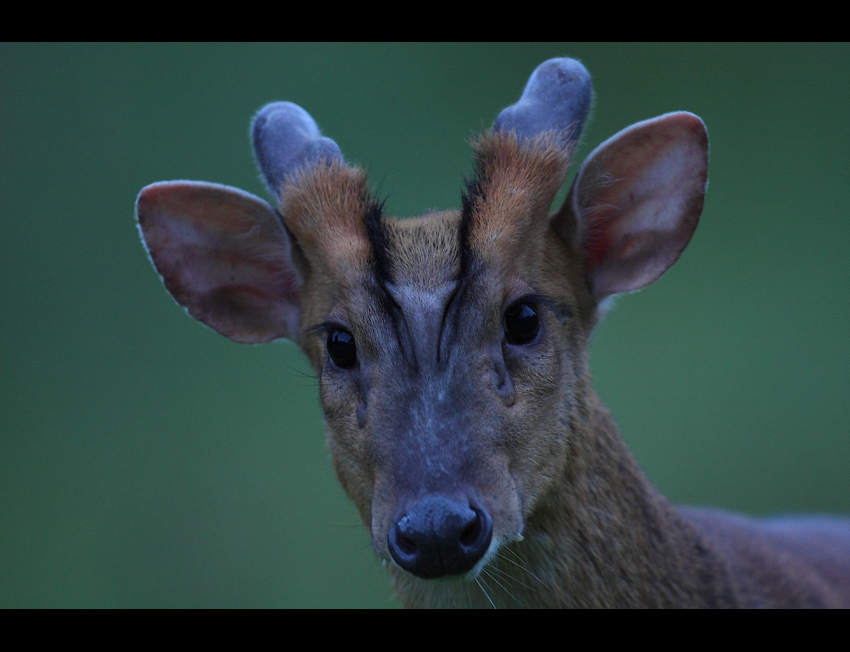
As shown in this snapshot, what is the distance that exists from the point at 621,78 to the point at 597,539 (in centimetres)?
910

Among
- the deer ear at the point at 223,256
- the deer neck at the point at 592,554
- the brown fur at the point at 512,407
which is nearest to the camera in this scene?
the brown fur at the point at 512,407

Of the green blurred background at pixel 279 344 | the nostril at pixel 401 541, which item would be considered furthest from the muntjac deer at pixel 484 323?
the green blurred background at pixel 279 344

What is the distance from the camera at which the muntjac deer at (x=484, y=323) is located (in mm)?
2801

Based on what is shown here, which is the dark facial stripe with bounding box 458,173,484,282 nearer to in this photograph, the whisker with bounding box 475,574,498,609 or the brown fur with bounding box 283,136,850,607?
the brown fur with bounding box 283,136,850,607

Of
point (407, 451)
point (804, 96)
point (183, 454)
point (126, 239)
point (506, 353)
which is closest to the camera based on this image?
point (407, 451)

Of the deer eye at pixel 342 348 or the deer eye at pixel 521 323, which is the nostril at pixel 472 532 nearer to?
the deer eye at pixel 521 323

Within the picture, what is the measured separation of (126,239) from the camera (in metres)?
10.1

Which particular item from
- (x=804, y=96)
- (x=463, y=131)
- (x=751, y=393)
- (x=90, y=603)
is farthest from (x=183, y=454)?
(x=804, y=96)

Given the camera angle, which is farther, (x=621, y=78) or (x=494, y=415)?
(x=621, y=78)

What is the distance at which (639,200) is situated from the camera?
339 centimetres

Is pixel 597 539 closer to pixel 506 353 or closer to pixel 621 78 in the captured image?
pixel 506 353

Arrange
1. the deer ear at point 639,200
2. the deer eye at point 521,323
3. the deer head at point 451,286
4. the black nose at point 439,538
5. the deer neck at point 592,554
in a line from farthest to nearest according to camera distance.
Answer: the deer ear at point 639,200 < the deer neck at point 592,554 < the deer eye at point 521,323 < the deer head at point 451,286 < the black nose at point 439,538

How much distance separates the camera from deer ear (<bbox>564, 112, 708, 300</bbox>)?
10.6ft

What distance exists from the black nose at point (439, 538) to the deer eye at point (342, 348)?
676mm
